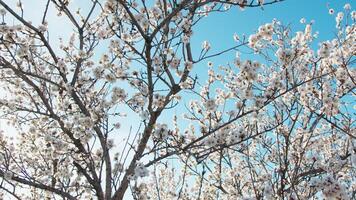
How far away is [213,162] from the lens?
8281mm

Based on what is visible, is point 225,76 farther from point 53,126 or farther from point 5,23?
point 5,23

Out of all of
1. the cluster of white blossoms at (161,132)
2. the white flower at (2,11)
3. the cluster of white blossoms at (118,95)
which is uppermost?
the white flower at (2,11)

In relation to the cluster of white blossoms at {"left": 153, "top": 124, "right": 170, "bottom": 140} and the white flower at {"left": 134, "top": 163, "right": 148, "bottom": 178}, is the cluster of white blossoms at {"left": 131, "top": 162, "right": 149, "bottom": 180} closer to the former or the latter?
the white flower at {"left": 134, "top": 163, "right": 148, "bottom": 178}

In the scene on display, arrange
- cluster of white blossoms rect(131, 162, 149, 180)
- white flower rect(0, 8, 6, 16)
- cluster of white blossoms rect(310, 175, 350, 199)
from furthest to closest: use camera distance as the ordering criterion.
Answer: white flower rect(0, 8, 6, 16), cluster of white blossoms rect(131, 162, 149, 180), cluster of white blossoms rect(310, 175, 350, 199)

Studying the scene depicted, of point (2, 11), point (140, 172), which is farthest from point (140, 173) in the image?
point (2, 11)

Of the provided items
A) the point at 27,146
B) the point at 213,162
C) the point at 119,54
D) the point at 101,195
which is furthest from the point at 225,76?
the point at 27,146

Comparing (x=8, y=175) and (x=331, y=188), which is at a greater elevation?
(x=8, y=175)

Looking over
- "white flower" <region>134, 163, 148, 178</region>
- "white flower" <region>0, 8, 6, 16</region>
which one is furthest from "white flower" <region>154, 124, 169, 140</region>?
"white flower" <region>0, 8, 6, 16</region>

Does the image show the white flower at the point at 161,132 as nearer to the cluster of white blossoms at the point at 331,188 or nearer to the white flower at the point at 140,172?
the white flower at the point at 140,172

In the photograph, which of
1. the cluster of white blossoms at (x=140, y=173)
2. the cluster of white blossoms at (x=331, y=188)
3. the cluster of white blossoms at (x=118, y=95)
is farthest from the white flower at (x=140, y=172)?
the cluster of white blossoms at (x=331, y=188)

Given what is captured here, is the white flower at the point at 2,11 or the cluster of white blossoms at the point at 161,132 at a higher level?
the white flower at the point at 2,11

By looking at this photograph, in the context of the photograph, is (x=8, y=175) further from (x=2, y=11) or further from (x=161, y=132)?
(x=2, y=11)

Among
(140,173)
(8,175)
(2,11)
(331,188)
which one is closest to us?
(331,188)

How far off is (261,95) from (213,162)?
3957 mm
